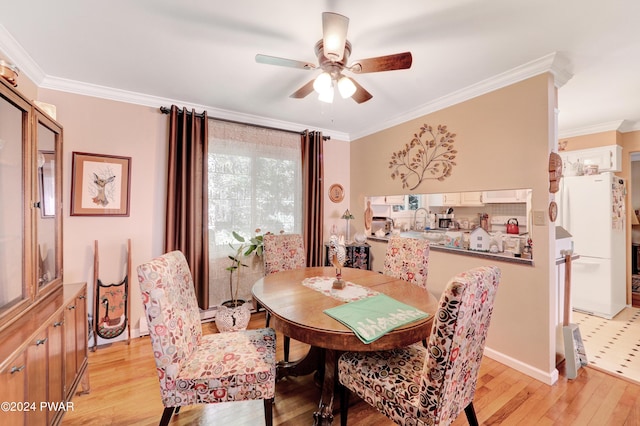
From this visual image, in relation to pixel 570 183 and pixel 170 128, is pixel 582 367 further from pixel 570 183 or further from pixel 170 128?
pixel 170 128

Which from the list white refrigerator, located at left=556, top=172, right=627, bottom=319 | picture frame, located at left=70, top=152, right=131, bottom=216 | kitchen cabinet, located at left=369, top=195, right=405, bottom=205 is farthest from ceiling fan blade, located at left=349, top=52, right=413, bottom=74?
white refrigerator, located at left=556, top=172, right=627, bottom=319

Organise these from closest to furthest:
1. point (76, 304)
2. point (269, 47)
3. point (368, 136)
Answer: point (76, 304) < point (269, 47) < point (368, 136)

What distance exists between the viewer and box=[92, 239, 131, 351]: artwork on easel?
2441 mm

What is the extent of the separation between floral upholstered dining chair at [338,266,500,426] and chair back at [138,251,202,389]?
0.88m

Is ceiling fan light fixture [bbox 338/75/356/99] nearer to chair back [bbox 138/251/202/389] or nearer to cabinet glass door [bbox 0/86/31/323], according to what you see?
chair back [bbox 138/251/202/389]

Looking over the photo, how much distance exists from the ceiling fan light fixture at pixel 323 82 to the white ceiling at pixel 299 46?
1.05 ft

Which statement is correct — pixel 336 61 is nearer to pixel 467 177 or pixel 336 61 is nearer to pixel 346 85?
pixel 346 85

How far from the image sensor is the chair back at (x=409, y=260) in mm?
2205

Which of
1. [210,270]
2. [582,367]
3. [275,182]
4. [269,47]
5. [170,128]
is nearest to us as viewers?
[269,47]

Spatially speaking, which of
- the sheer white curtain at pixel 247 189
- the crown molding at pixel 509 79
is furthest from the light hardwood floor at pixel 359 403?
the crown molding at pixel 509 79

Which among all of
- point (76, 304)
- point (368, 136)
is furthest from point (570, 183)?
point (76, 304)

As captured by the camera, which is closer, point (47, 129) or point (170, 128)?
point (47, 129)

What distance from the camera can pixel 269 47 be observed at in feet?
6.23

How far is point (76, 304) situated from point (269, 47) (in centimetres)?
221
